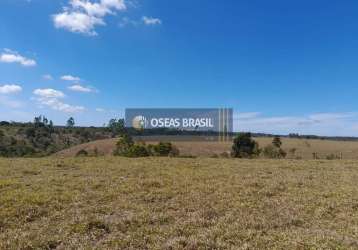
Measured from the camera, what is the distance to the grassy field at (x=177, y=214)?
8.67 meters

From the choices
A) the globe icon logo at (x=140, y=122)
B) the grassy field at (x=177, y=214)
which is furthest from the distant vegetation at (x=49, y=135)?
the grassy field at (x=177, y=214)

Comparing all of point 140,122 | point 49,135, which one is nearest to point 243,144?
point 140,122

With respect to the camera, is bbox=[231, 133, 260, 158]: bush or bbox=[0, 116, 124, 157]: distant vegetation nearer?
bbox=[231, 133, 260, 158]: bush

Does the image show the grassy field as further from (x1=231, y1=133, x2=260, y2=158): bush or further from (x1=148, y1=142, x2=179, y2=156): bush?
(x1=231, y1=133, x2=260, y2=158): bush

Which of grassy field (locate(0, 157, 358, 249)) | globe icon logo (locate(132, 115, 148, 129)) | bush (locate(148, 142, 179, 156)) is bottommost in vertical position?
grassy field (locate(0, 157, 358, 249))

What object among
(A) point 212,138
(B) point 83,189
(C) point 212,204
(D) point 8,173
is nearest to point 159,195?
(C) point 212,204

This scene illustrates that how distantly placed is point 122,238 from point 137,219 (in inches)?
73.4

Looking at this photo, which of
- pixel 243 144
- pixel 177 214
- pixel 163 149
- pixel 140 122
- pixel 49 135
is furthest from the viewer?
pixel 49 135

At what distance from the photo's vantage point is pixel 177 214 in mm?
11648

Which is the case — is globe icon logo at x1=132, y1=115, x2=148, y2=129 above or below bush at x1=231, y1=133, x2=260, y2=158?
above

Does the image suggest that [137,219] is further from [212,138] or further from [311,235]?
[212,138]

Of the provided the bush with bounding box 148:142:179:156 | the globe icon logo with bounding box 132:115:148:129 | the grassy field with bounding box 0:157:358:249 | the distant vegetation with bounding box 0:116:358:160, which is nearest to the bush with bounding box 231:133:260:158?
the distant vegetation with bounding box 0:116:358:160

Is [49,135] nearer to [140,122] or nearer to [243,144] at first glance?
[140,122]

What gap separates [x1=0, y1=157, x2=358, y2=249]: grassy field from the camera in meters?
8.67
